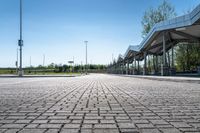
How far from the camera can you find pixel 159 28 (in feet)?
95.5

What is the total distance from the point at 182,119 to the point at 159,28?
25507 mm

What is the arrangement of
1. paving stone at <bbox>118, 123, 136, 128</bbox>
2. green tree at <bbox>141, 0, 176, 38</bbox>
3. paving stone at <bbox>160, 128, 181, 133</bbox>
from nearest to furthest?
paving stone at <bbox>160, 128, 181, 133</bbox> → paving stone at <bbox>118, 123, 136, 128</bbox> → green tree at <bbox>141, 0, 176, 38</bbox>

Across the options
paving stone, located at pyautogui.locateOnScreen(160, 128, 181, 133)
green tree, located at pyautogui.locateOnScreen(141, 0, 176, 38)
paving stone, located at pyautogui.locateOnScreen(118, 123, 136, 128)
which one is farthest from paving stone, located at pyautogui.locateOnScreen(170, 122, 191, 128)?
green tree, located at pyautogui.locateOnScreen(141, 0, 176, 38)

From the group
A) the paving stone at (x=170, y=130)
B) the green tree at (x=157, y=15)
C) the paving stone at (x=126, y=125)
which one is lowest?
the paving stone at (x=170, y=130)

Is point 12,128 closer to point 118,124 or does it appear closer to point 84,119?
point 84,119

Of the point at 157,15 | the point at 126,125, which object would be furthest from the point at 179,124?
the point at 157,15

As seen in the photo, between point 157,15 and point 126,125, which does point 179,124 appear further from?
point 157,15

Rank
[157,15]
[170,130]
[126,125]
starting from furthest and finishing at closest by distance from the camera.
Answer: [157,15] < [126,125] < [170,130]

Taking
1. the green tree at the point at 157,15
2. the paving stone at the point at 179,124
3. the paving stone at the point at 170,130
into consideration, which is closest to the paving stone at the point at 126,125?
the paving stone at the point at 170,130

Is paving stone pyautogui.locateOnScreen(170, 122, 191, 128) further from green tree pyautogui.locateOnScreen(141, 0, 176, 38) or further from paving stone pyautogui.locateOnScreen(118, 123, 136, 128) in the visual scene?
green tree pyautogui.locateOnScreen(141, 0, 176, 38)

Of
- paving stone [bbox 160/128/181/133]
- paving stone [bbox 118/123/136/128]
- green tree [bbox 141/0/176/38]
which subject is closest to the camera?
paving stone [bbox 160/128/181/133]

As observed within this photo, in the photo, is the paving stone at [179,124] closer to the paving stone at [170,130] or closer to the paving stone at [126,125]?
the paving stone at [170,130]

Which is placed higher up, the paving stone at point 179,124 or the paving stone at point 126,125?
the paving stone at point 126,125

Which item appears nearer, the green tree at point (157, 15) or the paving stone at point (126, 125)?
the paving stone at point (126, 125)
